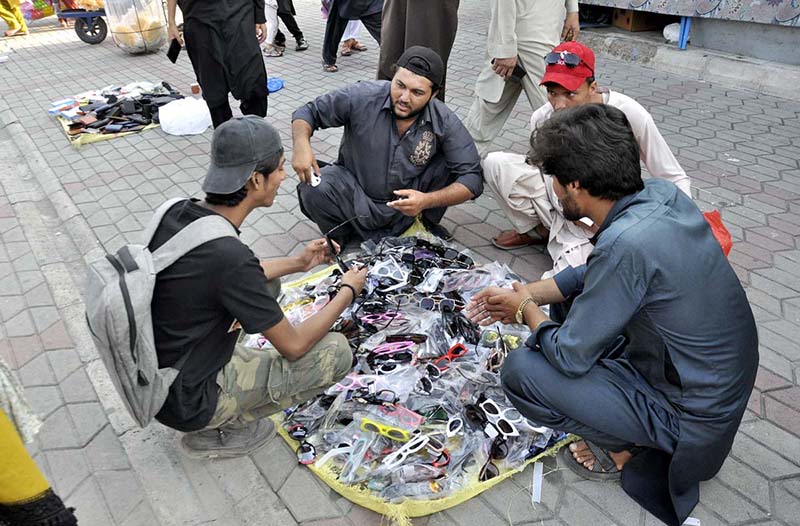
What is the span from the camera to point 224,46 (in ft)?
16.3

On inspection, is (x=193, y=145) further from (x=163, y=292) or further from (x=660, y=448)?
(x=660, y=448)

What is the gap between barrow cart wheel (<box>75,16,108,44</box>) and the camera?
9.69 meters

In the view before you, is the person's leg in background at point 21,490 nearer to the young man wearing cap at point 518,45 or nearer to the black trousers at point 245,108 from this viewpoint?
the young man wearing cap at point 518,45

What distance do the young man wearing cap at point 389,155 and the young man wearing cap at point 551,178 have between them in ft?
0.73

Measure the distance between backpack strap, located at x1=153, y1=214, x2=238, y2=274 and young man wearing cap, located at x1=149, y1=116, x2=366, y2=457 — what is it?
24mm

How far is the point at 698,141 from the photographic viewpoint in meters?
5.55

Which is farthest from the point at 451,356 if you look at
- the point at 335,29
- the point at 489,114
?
the point at 335,29

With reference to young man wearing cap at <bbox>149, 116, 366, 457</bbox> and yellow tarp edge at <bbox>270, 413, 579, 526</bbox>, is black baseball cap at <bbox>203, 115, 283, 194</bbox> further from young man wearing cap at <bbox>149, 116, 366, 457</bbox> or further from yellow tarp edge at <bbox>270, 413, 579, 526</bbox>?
yellow tarp edge at <bbox>270, 413, 579, 526</bbox>

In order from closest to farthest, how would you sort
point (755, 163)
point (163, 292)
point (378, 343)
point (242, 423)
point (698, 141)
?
1. point (163, 292)
2. point (242, 423)
3. point (378, 343)
4. point (755, 163)
5. point (698, 141)

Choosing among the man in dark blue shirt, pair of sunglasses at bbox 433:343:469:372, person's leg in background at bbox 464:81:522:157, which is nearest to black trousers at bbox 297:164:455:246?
person's leg in background at bbox 464:81:522:157

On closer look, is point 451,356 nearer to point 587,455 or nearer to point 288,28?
point 587,455

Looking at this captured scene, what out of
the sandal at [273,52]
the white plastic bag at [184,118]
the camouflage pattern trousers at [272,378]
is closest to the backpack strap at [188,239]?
the camouflage pattern trousers at [272,378]

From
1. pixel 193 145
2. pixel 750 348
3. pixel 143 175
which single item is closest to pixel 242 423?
pixel 750 348

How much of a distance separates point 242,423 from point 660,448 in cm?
170
